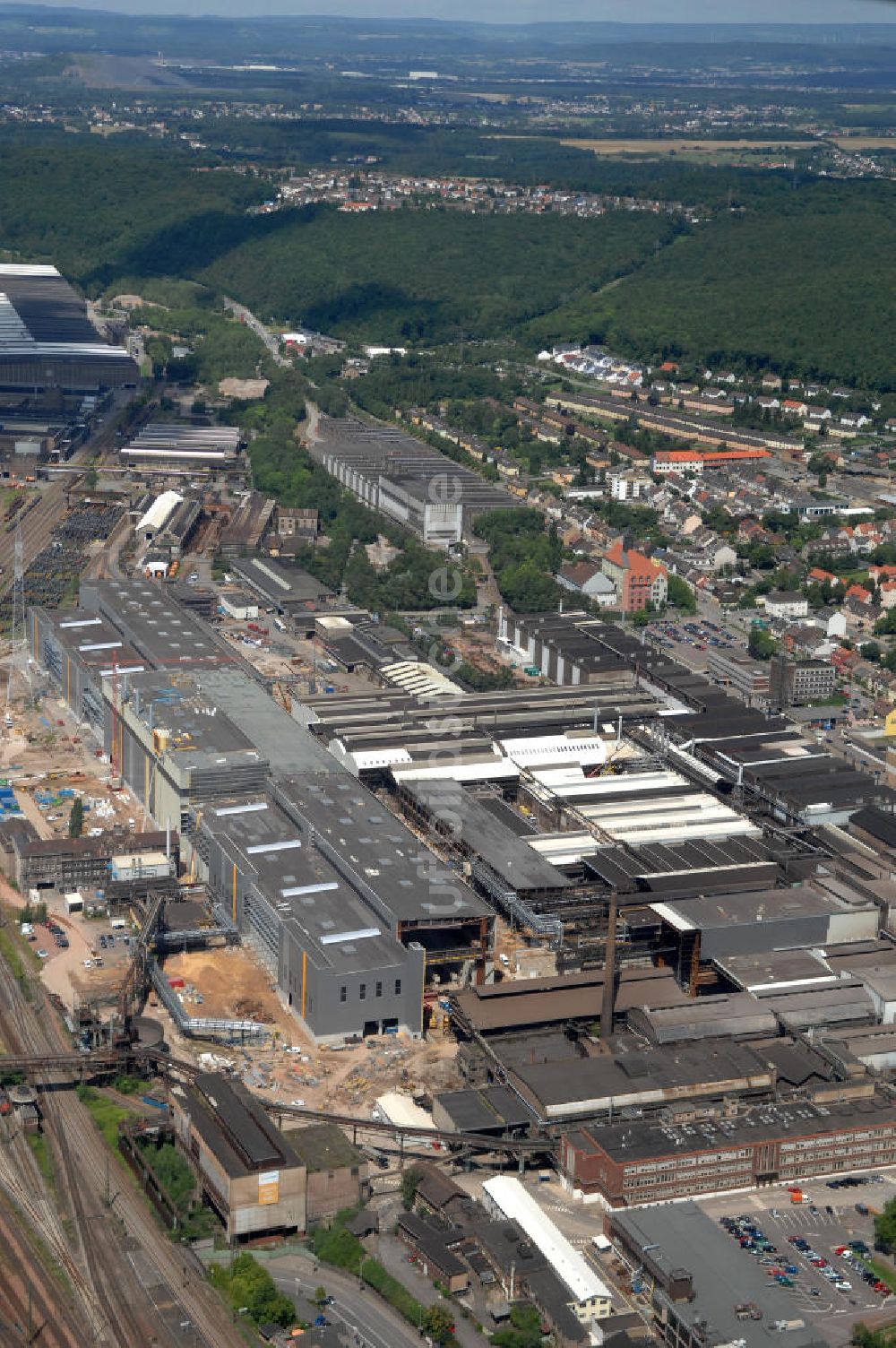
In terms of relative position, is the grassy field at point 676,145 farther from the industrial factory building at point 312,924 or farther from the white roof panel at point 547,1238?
Answer: the white roof panel at point 547,1238

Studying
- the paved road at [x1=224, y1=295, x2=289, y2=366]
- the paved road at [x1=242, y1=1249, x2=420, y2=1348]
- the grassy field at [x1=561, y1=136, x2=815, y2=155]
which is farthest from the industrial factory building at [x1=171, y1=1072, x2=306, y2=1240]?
the grassy field at [x1=561, y1=136, x2=815, y2=155]

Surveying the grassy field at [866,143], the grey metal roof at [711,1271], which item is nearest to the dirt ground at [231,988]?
the grey metal roof at [711,1271]

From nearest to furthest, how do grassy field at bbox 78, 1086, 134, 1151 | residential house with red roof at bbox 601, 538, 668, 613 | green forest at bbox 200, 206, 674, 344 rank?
1. grassy field at bbox 78, 1086, 134, 1151
2. residential house with red roof at bbox 601, 538, 668, 613
3. green forest at bbox 200, 206, 674, 344

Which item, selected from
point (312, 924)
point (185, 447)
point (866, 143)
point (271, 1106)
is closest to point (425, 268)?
point (185, 447)

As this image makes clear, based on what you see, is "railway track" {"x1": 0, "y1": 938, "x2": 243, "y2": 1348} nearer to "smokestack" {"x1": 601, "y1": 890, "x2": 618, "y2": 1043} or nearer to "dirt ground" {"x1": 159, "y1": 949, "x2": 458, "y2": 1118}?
"dirt ground" {"x1": 159, "y1": 949, "x2": 458, "y2": 1118}

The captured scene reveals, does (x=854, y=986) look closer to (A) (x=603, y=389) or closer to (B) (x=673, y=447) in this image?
(B) (x=673, y=447)

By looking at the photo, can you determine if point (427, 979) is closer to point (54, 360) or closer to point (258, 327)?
point (54, 360)

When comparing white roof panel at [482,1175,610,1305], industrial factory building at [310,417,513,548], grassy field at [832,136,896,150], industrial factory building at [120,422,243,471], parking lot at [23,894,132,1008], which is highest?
grassy field at [832,136,896,150]

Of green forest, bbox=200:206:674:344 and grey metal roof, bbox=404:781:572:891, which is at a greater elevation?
grey metal roof, bbox=404:781:572:891
